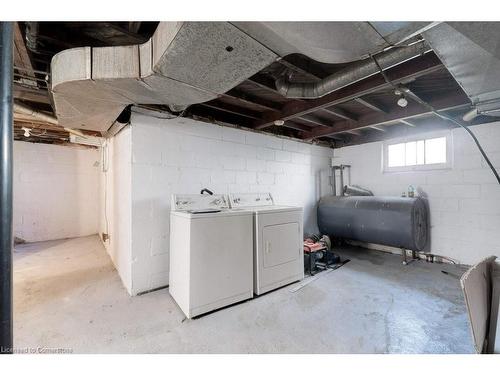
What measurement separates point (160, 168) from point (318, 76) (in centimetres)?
192

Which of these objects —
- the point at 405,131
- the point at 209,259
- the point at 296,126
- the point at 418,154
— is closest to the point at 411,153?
the point at 418,154

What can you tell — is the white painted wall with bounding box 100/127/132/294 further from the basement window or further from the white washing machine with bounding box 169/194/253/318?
the basement window

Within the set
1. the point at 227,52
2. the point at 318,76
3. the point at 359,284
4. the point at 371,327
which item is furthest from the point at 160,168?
the point at 359,284

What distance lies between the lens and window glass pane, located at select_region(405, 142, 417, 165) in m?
3.49

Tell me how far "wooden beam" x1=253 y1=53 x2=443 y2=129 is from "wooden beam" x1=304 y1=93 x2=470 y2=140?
2.83 feet

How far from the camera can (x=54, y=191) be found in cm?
459

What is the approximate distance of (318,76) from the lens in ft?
6.40

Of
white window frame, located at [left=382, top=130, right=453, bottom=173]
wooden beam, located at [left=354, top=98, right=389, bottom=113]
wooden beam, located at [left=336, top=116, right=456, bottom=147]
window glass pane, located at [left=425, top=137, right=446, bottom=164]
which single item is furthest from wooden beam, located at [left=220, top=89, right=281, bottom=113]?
window glass pane, located at [left=425, top=137, right=446, bottom=164]

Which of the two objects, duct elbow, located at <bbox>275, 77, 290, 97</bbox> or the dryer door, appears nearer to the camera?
duct elbow, located at <bbox>275, 77, 290, 97</bbox>

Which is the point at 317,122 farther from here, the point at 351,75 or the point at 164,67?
the point at 164,67

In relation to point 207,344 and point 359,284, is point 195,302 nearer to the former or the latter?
point 207,344

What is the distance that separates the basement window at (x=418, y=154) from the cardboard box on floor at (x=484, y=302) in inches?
89.7

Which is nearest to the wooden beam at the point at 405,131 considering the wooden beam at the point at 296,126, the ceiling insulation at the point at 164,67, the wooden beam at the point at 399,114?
the wooden beam at the point at 399,114

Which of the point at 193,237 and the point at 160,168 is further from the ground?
the point at 160,168
